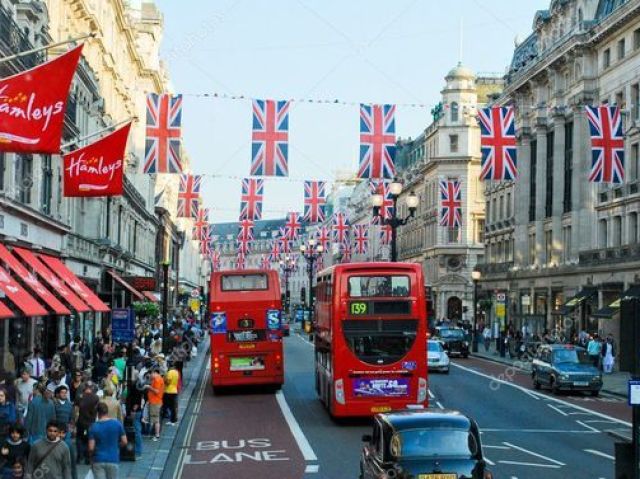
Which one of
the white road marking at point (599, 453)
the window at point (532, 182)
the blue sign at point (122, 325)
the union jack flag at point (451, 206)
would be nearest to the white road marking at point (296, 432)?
the blue sign at point (122, 325)

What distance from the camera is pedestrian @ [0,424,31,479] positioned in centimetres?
1403

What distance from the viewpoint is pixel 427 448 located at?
14727mm

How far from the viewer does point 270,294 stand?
1407 inches

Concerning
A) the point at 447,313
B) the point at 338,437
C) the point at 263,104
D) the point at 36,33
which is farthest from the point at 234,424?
the point at 447,313

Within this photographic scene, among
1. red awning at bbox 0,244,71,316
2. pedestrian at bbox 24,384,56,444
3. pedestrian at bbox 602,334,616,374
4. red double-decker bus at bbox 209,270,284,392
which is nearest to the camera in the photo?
pedestrian at bbox 24,384,56,444

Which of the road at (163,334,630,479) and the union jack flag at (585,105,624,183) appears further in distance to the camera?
the union jack flag at (585,105,624,183)

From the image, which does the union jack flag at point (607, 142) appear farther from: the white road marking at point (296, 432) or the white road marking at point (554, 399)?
the white road marking at point (296, 432)

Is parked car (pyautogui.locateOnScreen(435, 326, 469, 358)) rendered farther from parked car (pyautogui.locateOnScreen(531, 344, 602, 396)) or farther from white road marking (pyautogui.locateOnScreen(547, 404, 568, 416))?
white road marking (pyautogui.locateOnScreen(547, 404, 568, 416))

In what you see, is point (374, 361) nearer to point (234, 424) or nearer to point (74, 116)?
point (234, 424)

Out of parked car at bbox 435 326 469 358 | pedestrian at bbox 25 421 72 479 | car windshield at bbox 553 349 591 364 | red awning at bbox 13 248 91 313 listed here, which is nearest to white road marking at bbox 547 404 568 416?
Result: car windshield at bbox 553 349 591 364

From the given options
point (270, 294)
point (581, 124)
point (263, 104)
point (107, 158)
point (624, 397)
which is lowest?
point (624, 397)

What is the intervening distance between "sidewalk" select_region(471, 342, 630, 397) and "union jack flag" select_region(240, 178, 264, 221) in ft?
50.7

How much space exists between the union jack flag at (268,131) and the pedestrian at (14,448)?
21.8 meters

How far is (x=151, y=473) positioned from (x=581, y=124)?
4900cm
